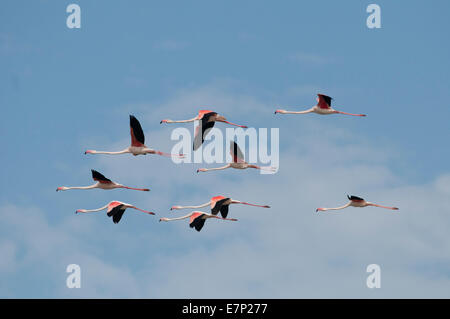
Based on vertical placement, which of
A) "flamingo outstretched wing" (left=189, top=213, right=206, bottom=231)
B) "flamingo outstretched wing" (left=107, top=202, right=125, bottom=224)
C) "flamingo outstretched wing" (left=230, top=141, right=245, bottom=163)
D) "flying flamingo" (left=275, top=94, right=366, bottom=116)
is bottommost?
"flamingo outstretched wing" (left=189, top=213, right=206, bottom=231)

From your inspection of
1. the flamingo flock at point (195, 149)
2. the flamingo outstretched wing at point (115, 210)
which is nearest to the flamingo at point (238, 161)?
the flamingo flock at point (195, 149)

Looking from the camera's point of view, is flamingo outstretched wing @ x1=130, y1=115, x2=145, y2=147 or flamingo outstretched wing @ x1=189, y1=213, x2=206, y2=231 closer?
flamingo outstretched wing @ x1=130, y1=115, x2=145, y2=147

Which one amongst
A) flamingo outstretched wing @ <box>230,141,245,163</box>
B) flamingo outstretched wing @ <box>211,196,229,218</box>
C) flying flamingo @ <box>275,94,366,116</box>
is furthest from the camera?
flamingo outstretched wing @ <box>230,141,245,163</box>

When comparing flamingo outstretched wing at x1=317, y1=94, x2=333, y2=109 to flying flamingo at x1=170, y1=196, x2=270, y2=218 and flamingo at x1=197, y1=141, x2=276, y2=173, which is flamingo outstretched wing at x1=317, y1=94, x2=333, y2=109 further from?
flying flamingo at x1=170, y1=196, x2=270, y2=218

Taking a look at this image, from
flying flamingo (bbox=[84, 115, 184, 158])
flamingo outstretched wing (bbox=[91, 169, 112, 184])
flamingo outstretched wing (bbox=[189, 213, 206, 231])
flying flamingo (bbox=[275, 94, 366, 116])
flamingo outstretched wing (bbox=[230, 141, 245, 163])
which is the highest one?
flying flamingo (bbox=[275, 94, 366, 116])

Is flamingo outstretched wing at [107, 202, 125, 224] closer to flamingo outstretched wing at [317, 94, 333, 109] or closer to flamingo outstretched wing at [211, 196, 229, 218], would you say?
flamingo outstretched wing at [211, 196, 229, 218]

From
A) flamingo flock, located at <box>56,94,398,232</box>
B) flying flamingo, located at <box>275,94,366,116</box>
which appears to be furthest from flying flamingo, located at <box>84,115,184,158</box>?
flying flamingo, located at <box>275,94,366,116</box>

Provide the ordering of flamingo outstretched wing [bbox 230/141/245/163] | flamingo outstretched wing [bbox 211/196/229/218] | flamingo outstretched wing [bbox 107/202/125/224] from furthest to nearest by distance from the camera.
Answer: flamingo outstretched wing [bbox 230/141/245/163]
flamingo outstretched wing [bbox 107/202/125/224]
flamingo outstretched wing [bbox 211/196/229/218]

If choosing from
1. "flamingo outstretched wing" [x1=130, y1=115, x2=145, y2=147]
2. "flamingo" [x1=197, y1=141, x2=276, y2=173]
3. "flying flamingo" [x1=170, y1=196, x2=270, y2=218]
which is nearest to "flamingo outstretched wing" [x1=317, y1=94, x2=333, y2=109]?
"flamingo" [x1=197, y1=141, x2=276, y2=173]

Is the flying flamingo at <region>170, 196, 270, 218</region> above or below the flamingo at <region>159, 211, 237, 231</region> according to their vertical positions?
above

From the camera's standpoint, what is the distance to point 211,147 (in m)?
56.7

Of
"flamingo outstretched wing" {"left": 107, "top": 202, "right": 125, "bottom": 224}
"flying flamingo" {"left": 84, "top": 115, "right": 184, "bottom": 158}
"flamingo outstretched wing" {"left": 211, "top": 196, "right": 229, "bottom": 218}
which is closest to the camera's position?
"flamingo outstretched wing" {"left": 211, "top": 196, "right": 229, "bottom": 218}

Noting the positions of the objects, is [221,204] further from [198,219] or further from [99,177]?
[99,177]
